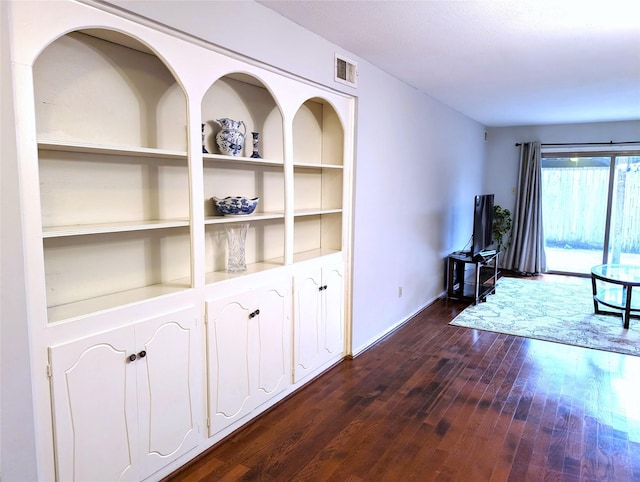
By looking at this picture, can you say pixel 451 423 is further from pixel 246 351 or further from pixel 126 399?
pixel 126 399

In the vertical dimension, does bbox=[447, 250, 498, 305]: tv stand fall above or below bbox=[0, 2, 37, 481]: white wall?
below

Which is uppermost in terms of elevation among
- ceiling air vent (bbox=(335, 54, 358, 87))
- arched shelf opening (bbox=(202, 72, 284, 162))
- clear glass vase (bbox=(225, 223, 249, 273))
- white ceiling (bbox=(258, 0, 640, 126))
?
white ceiling (bbox=(258, 0, 640, 126))

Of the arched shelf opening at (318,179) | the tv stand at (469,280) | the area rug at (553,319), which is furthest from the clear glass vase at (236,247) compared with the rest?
the tv stand at (469,280)

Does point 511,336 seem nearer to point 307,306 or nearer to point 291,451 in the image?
point 307,306

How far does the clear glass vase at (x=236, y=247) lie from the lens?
2656mm

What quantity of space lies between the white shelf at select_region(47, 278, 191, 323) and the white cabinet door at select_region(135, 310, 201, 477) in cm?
13

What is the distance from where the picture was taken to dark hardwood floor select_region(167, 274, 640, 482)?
7.41ft

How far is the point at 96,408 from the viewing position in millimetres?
1803

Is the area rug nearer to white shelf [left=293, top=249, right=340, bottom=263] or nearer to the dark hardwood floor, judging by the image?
the dark hardwood floor

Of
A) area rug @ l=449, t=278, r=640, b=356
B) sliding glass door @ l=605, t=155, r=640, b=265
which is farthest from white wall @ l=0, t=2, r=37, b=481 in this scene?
sliding glass door @ l=605, t=155, r=640, b=265

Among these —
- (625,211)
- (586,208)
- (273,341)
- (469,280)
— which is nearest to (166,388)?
(273,341)

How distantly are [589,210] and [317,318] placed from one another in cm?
574

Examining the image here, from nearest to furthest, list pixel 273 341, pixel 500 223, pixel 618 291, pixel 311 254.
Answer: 1. pixel 273 341
2. pixel 311 254
3. pixel 618 291
4. pixel 500 223

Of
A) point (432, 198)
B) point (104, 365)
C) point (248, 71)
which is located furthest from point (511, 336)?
point (104, 365)
